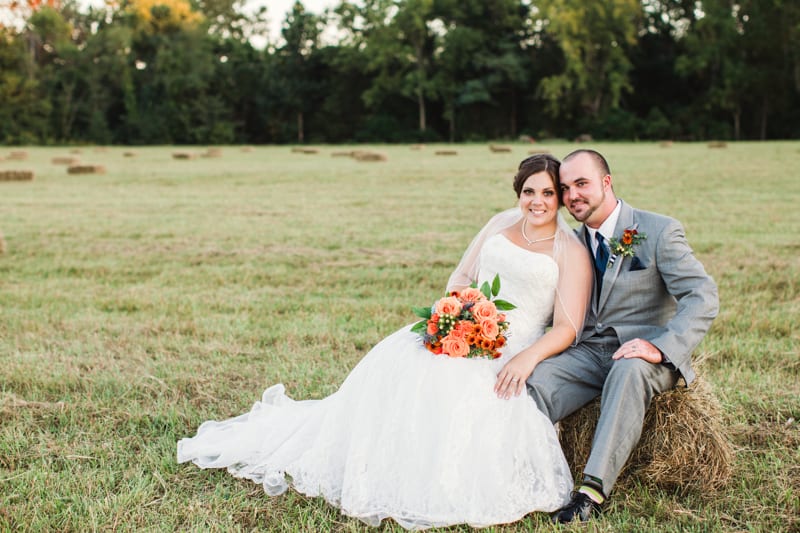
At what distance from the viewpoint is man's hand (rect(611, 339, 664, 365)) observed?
11.4 feet

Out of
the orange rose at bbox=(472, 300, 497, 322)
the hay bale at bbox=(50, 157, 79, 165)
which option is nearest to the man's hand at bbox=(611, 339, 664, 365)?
the orange rose at bbox=(472, 300, 497, 322)

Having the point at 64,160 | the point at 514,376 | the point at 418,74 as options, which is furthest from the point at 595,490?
the point at 418,74

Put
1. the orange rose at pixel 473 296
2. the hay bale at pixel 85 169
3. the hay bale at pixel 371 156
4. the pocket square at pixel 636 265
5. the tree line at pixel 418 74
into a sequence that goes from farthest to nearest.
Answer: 1. the tree line at pixel 418 74
2. the hay bale at pixel 371 156
3. the hay bale at pixel 85 169
4. the pocket square at pixel 636 265
5. the orange rose at pixel 473 296

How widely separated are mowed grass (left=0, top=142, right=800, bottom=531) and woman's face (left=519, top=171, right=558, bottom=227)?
1.44m

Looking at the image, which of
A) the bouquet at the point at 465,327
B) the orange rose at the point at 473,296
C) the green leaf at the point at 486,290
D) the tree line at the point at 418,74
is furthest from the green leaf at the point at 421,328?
the tree line at the point at 418,74

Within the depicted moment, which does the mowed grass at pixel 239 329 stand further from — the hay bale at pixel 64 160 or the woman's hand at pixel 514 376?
the hay bale at pixel 64 160

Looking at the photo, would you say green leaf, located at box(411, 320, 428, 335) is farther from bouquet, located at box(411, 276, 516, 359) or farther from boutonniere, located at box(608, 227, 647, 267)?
boutonniere, located at box(608, 227, 647, 267)

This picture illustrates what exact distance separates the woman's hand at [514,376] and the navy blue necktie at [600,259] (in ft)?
2.16

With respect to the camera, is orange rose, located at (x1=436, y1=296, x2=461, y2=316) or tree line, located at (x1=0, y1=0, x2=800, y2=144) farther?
tree line, located at (x1=0, y1=0, x2=800, y2=144)

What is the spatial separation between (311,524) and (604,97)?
4844 cm

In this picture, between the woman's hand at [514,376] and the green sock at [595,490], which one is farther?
the woman's hand at [514,376]

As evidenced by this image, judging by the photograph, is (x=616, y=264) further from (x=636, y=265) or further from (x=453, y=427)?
(x=453, y=427)

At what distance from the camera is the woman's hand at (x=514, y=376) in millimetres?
3535

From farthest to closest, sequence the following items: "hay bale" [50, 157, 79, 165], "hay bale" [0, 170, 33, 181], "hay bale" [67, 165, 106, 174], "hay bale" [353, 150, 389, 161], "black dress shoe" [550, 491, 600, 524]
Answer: "hay bale" [50, 157, 79, 165] < "hay bale" [353, 150, 389, 161] < "hay bale" [67, 165, 106, 174] < "hay bale" [0, 170, 33, 181] < "black dress shoe" [550, 491, 600, 524]
